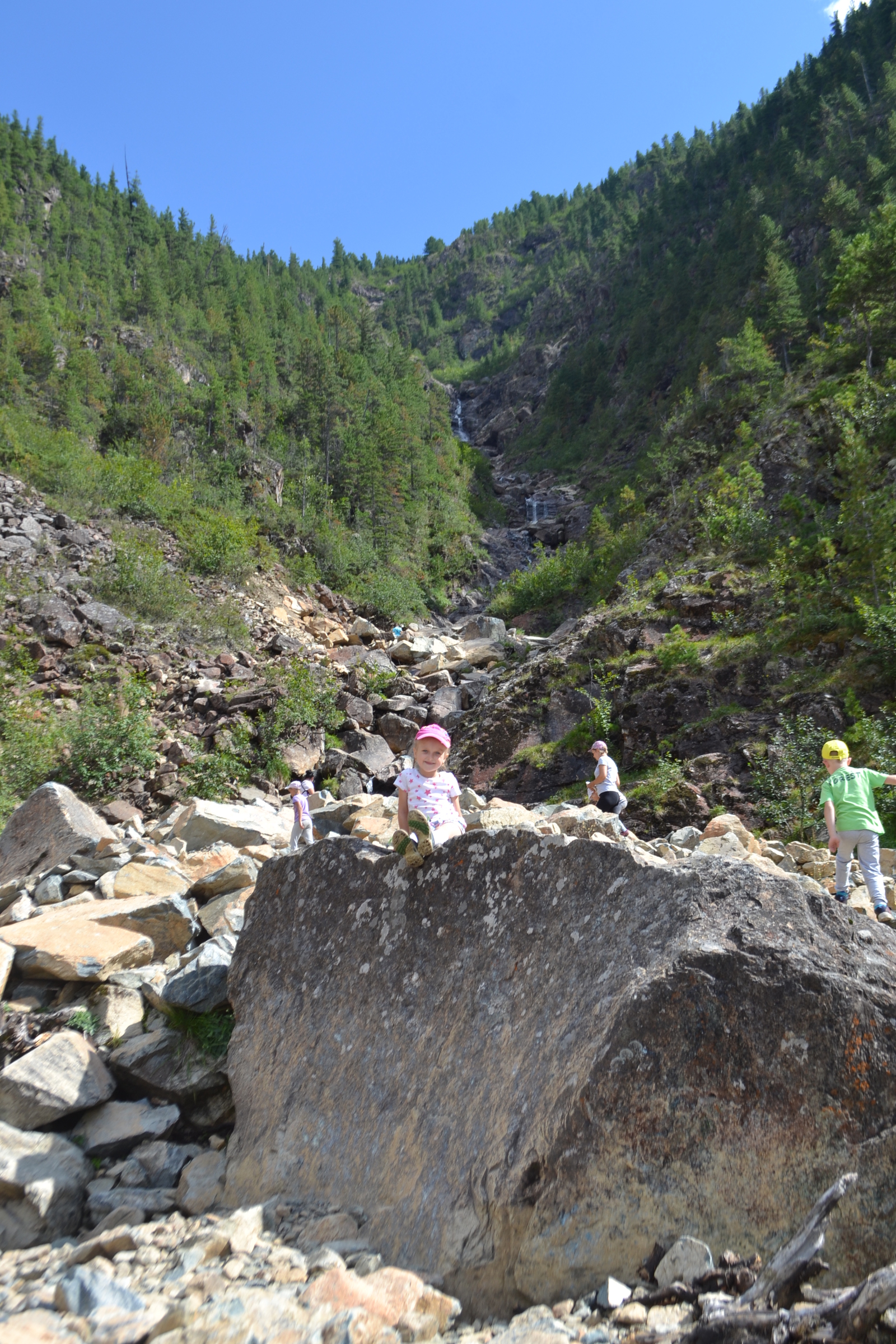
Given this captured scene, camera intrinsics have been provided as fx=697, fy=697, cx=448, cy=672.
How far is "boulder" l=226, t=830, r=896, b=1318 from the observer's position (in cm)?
269

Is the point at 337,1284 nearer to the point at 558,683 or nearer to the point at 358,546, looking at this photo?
the point at 558,683

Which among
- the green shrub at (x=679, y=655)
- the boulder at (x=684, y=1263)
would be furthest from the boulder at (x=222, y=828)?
the green shrub at (x=679, y=655)

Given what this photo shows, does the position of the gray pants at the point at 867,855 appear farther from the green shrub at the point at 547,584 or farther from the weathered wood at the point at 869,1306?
the green shrub at the point at 547,584

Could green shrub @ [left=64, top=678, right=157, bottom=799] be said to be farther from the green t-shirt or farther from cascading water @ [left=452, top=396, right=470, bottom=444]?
cascading water @ [left=452, top=396, right=470, bottom=444]

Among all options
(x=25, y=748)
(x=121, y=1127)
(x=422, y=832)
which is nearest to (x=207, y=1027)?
(x=121, y=1127)

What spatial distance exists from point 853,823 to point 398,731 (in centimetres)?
1441

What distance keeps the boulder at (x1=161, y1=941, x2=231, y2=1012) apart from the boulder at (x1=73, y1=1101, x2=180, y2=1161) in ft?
1.97

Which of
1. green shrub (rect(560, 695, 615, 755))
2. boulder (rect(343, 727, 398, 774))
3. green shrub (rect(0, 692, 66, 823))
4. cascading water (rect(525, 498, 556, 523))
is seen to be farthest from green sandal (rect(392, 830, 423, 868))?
cascading water (rect(525, 498, 556, 523))

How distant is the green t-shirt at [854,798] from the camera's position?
5867 mm

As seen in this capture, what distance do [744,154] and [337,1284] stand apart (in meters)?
93.0

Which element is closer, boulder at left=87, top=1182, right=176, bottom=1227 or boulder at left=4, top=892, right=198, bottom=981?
boulder at left=87, top=1182, right=176, bottom=1227

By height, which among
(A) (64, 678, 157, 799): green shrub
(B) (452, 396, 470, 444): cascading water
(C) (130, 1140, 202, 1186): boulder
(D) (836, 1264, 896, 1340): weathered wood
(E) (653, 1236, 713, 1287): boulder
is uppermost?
(B) (452, 396, 470, 444): cascading water

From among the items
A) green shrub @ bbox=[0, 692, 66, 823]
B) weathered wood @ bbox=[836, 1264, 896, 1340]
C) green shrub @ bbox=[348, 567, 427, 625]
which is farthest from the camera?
green shrub @ bbox=[348, 567, 427, 625]

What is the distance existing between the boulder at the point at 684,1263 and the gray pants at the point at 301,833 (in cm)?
804
